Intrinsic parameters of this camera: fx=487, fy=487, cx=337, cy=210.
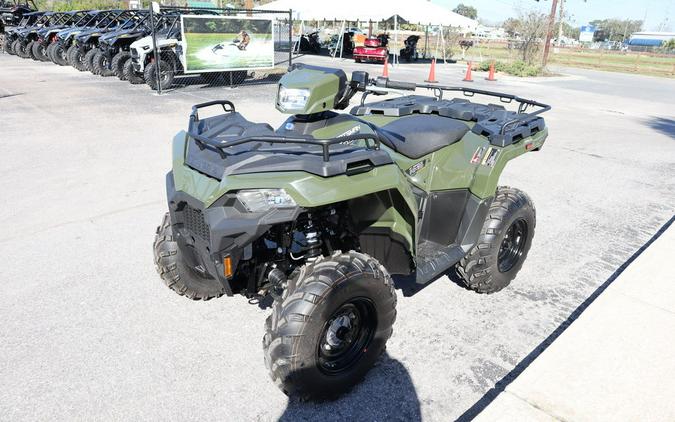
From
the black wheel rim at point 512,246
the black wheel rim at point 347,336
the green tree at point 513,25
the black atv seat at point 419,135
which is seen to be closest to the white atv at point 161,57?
the black atv seat at point 419,135

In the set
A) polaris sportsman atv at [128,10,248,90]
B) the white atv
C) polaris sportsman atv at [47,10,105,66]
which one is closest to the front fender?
polaris sportsman atv at [128,10,248,90]

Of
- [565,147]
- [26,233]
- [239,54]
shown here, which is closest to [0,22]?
[239,54]

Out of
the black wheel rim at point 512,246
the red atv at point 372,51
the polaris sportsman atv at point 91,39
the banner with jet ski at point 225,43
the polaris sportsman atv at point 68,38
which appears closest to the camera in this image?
the black wheel rim at point 512,246

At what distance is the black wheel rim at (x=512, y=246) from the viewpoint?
389cm

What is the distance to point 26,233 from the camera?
Answer: 4.58m

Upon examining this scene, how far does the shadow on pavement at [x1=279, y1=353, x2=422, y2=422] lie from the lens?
8.46 feet

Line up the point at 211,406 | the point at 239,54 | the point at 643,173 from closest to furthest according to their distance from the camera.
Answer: the point at 211,406 < the point at 643,173 < the point at 239,54

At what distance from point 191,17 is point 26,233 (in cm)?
931

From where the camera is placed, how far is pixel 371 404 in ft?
8.73

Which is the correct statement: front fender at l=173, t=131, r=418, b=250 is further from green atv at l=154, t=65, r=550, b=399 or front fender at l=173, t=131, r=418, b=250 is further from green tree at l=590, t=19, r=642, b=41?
green tree at l=590, t=19, r=642, b=41

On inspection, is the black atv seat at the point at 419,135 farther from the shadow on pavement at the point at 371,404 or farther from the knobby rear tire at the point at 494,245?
the shadow on pavement at the point at 371,404

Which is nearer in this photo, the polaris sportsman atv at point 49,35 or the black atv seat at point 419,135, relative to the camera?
the black atv seat at point 419,135

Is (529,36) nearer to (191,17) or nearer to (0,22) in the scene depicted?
(191,17)

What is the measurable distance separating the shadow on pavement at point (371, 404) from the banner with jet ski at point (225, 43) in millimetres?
11735
